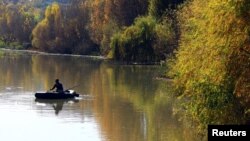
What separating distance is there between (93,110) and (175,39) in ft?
68.7

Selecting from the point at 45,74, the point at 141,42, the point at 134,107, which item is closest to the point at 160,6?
the point at 141,42

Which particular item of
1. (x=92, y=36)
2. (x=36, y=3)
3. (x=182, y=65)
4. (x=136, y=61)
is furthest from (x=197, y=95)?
(x=36, y=3)

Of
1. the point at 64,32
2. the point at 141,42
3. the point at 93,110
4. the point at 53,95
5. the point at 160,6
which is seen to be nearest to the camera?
the point at 93,110

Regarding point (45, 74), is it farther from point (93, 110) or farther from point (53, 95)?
point (93, 110)

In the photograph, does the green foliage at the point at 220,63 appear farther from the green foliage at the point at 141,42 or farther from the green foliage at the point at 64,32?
the green foliage at the point at 64,32

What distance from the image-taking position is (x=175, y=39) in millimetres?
49844

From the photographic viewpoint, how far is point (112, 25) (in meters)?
67.6

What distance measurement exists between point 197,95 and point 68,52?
209 ft

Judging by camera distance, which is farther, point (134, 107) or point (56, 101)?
point (56, 101)

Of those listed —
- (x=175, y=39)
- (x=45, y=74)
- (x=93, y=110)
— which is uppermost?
(x=175, y=39)

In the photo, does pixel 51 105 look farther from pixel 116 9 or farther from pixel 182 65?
pixel 116 9

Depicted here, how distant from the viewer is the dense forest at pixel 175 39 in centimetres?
1636

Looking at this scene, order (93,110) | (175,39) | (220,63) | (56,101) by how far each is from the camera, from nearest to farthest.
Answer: (220,63)
(93,110)
(56,101)
(175,39)

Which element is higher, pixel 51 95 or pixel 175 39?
pixel 175 39
